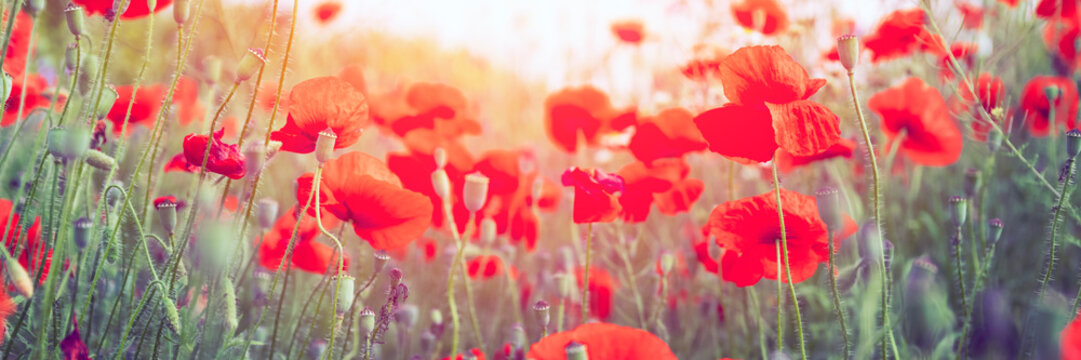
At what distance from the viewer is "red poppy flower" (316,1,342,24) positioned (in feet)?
10.3

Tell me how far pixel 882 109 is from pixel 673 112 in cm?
61

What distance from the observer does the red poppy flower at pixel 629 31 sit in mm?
3051

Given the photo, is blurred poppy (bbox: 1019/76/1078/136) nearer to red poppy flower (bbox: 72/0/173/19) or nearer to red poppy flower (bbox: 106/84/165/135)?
red poppy flower (bbox: 72/0/173/19)

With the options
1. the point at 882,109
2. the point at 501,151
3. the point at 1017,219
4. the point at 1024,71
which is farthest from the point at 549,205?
the point at 1024,71

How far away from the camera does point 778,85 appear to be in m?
1.05

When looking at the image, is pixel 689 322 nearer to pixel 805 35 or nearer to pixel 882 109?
pixel 882 109

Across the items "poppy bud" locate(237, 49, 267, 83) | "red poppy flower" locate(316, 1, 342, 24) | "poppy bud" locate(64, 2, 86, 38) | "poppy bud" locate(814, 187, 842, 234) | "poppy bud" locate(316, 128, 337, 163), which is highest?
"red poppy flower" locate(316, 1, 342, 24)

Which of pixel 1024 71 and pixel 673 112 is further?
pixel 1024 71

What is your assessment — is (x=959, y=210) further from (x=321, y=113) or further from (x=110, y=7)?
(x=110, y=7)

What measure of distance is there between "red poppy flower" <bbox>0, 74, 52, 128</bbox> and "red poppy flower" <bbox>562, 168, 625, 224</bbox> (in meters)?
0.99

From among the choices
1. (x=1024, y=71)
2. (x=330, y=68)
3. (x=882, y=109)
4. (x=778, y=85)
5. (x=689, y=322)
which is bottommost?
(x=689, y=322)

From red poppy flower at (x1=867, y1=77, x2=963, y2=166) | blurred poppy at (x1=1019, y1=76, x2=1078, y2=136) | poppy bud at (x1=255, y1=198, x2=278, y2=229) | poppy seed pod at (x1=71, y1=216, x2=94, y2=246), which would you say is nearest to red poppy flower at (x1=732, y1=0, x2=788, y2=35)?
red poppy flower at (x1=867, y1=77, x2=963, y2=166)

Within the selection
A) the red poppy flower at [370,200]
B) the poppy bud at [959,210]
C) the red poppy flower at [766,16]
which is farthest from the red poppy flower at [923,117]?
the red poppy flower at [370,200]

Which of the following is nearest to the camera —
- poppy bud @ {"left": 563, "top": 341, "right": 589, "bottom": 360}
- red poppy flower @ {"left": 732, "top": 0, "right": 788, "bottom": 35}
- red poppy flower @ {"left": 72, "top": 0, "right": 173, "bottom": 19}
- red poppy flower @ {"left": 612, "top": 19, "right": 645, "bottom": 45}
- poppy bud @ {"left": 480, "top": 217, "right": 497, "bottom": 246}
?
poppy bud @ {"left": 563, "top": 341, "right": 589, "bottom": 360}
